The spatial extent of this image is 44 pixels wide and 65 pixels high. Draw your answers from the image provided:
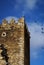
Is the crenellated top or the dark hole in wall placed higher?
the crenellated top

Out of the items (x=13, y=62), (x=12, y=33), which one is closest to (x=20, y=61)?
(x=13, y=62)

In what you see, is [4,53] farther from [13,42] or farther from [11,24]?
[11,24]

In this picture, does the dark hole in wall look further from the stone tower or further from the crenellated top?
the crenellated top

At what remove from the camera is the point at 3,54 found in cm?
4869

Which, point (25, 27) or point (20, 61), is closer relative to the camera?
point (20, 61)

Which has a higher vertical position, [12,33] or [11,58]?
[12,33]

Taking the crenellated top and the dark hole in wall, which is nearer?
the dark hole in wall

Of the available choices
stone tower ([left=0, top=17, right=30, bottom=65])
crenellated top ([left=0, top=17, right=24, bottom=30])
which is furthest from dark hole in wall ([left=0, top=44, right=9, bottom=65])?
crenellated top ([left=0, top=17, right=24, bottom=30])

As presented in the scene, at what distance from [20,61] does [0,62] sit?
9.15ft

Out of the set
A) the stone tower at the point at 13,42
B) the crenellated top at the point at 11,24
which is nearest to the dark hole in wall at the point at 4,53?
the stone tower at the point at 13,42

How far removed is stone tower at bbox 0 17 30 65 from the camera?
49.0 meters

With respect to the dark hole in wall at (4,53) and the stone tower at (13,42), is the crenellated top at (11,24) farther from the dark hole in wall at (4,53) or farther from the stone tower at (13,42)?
the dark hole in wall at (4,53)

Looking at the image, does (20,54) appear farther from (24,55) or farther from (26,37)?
(26,37)

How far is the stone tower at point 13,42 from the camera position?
4900 centimetres
